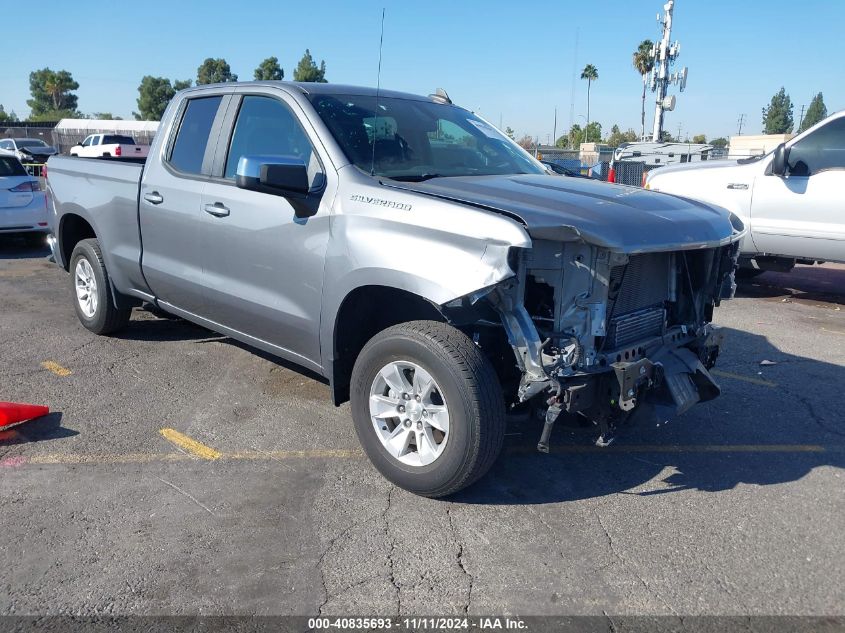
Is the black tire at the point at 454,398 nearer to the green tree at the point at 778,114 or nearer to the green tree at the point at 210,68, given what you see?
the green tree at the point at 210,68

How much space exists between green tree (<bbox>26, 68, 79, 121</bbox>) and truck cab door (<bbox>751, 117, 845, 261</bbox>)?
9138cm

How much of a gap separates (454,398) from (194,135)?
3015 millimetres

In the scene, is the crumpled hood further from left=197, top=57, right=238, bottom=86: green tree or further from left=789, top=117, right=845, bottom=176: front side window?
left=197, top=57, right=238, bottom=86: green tree

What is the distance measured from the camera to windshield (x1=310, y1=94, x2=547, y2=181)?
4227 mm

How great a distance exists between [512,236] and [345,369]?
147cm

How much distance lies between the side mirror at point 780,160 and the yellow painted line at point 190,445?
7129 mm

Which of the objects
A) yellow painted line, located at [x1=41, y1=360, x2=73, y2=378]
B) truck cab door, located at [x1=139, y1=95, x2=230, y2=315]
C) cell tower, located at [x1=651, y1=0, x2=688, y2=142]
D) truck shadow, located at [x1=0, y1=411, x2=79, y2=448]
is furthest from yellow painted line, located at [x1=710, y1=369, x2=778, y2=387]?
cell tower, located at [x1=651, y1=0, x2=688, y2=142]

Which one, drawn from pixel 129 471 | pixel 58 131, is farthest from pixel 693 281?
pixel 58 131

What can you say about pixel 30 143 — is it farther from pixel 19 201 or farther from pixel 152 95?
pixel 152 95

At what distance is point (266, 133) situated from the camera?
180 inches

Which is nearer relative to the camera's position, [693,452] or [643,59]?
A: [693,452]

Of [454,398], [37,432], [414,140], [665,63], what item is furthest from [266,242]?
[665,63]

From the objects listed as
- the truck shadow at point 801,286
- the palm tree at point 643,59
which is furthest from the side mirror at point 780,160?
the palm tree at point 643,59

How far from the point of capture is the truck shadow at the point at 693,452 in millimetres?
3934
